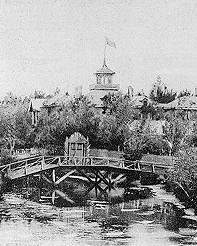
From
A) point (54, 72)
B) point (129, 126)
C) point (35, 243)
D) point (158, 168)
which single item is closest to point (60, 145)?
point (129, 126)

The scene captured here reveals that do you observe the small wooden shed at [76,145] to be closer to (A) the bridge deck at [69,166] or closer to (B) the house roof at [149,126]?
(A) the bridge deck at [69,166]

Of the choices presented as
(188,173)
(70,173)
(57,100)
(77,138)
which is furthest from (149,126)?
(57,100)

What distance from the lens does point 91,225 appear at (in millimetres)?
15523

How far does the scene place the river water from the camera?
537 inches

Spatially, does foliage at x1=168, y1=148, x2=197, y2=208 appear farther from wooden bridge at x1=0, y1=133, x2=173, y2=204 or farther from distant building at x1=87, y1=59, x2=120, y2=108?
distant building at x1=87, y1=59, x2=120, y2=108

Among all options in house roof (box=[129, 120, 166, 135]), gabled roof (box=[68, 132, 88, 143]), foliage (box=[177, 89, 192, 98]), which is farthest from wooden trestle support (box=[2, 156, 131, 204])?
foliage (box=[177, 89, 192, 98])

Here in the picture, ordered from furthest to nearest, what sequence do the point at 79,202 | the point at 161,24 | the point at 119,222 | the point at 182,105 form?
the point at 182,105 → the point at 79,202 → the point at 161,24 → the point at 119,222

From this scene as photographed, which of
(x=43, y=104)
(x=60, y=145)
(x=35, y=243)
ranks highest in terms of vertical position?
(x=43, y=104)

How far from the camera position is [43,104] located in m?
38.0

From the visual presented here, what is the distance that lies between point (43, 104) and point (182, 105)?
33.1 feet

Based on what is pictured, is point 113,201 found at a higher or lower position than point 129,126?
lower

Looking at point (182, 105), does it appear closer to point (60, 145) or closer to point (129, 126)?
point (129, 126)

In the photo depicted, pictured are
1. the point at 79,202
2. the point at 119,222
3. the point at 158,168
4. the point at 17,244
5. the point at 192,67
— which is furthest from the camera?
the point at 158,168

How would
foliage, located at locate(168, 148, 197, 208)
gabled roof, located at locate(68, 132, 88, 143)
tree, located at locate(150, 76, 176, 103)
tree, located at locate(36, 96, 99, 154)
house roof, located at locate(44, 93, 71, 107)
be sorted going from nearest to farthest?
foliage, located at locate(168, 148, 197, 208), gabled roof, located at locate(68, 132, 88, 143), tree, located at locate(36, 96, 99, 154), house roof, located at locate(44, 93, 71, 107), tree, located at locate(150, 76, 176, 103)
